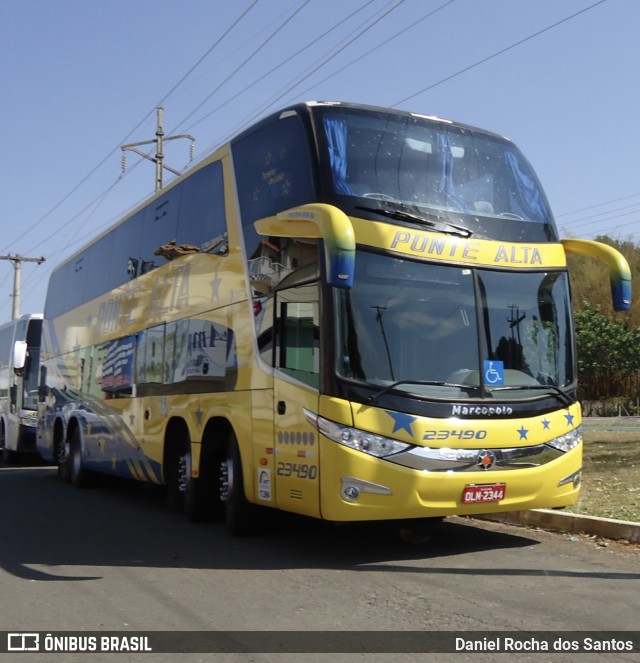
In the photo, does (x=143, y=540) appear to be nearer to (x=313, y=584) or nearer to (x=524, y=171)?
(x=313, y=584)

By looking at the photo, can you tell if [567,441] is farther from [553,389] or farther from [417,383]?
[417,383]

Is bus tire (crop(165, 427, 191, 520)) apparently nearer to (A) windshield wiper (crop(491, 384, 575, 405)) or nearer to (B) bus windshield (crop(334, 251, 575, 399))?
(B) bus windshield (crop(334, 251, 575, 399))

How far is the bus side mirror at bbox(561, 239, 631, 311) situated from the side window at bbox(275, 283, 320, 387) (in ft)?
9.87

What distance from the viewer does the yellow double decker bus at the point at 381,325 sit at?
26.4ft

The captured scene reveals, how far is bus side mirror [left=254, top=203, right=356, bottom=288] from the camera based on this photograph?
7.41 meters

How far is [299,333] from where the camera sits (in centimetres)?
867

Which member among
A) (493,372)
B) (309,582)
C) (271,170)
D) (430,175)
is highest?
(271,170)

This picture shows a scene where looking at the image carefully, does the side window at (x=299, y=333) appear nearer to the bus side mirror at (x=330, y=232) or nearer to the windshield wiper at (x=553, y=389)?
the bus side mirror at (x=330, y=232)

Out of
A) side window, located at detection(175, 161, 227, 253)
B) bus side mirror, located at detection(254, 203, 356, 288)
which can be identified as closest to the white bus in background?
side window, located at detection(175, 161, 227, 253)

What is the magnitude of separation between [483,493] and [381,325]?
1.80 meters

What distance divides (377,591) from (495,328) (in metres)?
2.89

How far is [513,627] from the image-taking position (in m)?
5.91

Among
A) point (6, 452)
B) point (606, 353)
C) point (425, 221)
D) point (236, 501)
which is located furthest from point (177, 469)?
point (606, 353)

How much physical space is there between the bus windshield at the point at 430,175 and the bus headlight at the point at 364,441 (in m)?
2.00
